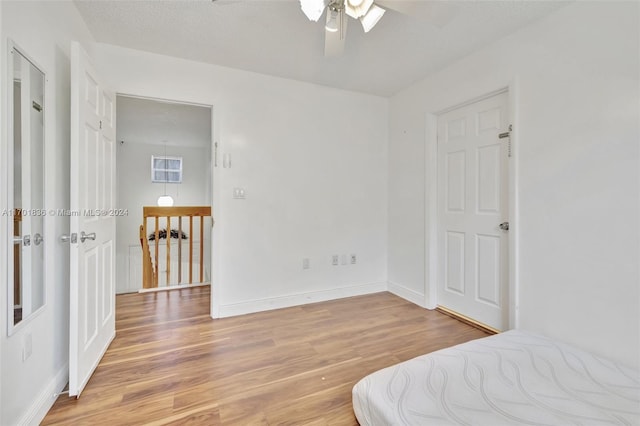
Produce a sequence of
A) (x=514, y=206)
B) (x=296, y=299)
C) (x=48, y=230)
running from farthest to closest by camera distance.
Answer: (x=296, y=299)
(x=514, y=206)
(x=48, y=230)

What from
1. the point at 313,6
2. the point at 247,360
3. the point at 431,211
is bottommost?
the point at 247,360

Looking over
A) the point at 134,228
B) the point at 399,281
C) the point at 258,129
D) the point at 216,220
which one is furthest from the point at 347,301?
the point at 134,228

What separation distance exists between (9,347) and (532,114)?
131 inches

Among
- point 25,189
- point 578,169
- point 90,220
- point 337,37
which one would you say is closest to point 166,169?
point 90,220

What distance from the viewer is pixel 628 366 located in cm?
166

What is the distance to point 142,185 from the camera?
6969 millimetres

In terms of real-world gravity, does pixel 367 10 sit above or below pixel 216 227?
above

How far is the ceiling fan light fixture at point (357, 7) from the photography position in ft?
4.90

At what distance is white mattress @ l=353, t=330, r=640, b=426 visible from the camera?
3.98 feet

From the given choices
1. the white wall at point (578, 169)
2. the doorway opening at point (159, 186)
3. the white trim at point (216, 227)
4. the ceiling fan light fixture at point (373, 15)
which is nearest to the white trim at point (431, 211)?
the white wall at point (578, 169)

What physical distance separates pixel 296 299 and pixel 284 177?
136 centimetres

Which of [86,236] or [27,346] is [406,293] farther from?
[27,346]

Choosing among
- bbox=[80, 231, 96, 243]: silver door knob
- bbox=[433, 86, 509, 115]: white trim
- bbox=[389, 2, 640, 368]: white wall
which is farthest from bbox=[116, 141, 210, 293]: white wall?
bbox=[389, 2, 640, 368]: white wall

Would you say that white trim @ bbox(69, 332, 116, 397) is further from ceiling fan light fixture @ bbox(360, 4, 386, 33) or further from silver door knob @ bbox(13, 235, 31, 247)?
ceiling fan light fixture @ bbox(360, 4, 386, 33)
